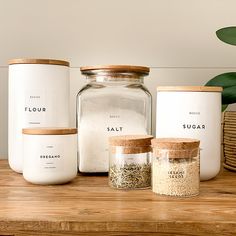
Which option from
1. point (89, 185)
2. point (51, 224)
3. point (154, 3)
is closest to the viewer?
point (51, 224)

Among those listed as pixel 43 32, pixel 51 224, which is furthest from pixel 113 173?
pixel 43 32

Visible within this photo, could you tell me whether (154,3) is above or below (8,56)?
above

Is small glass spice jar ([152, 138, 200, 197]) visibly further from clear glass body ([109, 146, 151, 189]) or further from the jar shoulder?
the jar shoulder

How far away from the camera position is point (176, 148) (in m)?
0.76

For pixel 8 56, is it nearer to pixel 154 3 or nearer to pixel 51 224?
pixel 154 3

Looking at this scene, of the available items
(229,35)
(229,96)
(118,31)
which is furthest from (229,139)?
(118,31)

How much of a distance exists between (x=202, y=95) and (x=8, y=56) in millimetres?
578

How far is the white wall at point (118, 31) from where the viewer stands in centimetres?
118

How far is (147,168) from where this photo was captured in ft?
2.75

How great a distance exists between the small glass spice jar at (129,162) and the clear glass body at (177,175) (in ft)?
0.19

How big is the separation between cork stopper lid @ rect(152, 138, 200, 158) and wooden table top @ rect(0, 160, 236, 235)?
0.24 ft

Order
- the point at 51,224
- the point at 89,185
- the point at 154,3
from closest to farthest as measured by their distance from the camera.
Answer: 1. the point at 51,224
2. the point at 89,185
3. the point at 154,3

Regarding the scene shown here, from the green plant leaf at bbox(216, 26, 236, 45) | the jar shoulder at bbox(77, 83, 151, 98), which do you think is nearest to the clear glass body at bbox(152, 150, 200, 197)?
the jar shoulder at bbox(77, 83, 151, 98)

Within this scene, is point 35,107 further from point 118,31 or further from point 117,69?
point 118,31
